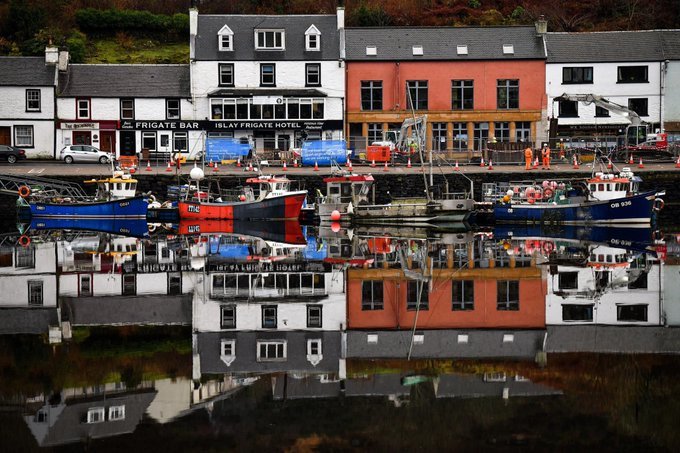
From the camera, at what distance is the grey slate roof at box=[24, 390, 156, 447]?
14.3 m

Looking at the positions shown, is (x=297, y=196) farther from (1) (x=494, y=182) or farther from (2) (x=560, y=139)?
(2) (x=560, y=139)

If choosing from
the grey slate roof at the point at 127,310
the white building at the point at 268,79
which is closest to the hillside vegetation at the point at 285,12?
the white building at the point at 268,79

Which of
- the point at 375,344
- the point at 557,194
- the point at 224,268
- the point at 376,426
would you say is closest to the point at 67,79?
the point at 557,194

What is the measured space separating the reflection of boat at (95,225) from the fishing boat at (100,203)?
198 mm

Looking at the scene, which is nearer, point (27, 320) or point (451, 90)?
point (27, 320)

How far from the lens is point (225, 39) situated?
6788cm

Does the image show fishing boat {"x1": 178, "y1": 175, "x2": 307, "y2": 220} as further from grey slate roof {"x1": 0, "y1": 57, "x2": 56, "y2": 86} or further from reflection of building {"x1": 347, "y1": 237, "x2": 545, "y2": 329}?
grey slate roof {"x1": 0, "y1": 57, "x2": 56, "y2": 86}

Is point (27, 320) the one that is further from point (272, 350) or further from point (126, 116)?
point (126, 116)

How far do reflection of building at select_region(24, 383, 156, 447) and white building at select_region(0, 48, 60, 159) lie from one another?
172 ft

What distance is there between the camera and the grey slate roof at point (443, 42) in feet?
221

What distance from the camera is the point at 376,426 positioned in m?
14.6

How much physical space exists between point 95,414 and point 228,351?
→ 4384 mm

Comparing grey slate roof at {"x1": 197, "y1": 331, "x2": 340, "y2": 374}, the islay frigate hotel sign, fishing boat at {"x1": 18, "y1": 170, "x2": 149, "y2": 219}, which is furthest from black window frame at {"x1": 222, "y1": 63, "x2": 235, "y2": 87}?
grey slate roof at {"x1": 197, "y1": 331, "x2": 340, "y2": 374}

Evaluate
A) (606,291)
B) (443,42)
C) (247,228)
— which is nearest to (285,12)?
(443,42)
